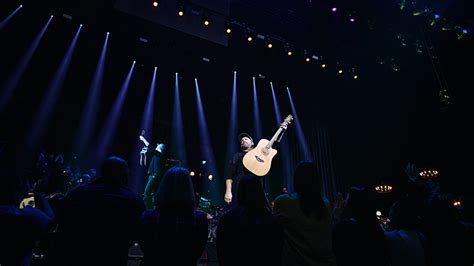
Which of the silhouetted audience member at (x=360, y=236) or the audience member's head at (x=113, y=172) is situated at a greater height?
the audience member's head at (x=113, y=172)

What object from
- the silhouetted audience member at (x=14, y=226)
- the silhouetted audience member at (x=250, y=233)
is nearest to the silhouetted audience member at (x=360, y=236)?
the silhouetted audience member at (x=250, y=233)

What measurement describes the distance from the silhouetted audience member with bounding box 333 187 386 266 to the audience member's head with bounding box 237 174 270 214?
56cm

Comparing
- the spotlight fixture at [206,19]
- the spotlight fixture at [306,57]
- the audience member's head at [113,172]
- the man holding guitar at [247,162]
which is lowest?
the audience member's head at [113,172]

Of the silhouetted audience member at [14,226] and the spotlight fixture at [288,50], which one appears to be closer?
the silhouetted audience member at [14,226]

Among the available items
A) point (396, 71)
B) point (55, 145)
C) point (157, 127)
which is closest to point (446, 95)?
point (396, 71)

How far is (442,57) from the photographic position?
858cm

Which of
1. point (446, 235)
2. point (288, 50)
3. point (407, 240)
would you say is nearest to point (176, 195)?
point (407, 240)

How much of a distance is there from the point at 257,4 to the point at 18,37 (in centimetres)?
626

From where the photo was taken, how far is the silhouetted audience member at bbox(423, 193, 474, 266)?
7.06ft

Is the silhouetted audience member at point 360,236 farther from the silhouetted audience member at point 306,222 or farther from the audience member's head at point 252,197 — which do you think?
the audience member's head at point 252,197

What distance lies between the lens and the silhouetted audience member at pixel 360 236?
1.90 metres

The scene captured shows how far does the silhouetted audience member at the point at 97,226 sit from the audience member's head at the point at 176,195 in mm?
187

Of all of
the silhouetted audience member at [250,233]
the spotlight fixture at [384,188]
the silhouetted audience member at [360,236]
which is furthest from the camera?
the spotlight fixture at [384,188]

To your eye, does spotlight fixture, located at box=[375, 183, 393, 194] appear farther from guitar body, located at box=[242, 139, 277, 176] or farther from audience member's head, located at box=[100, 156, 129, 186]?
audience member's head, located at box=[100, 156, 129, 186]
